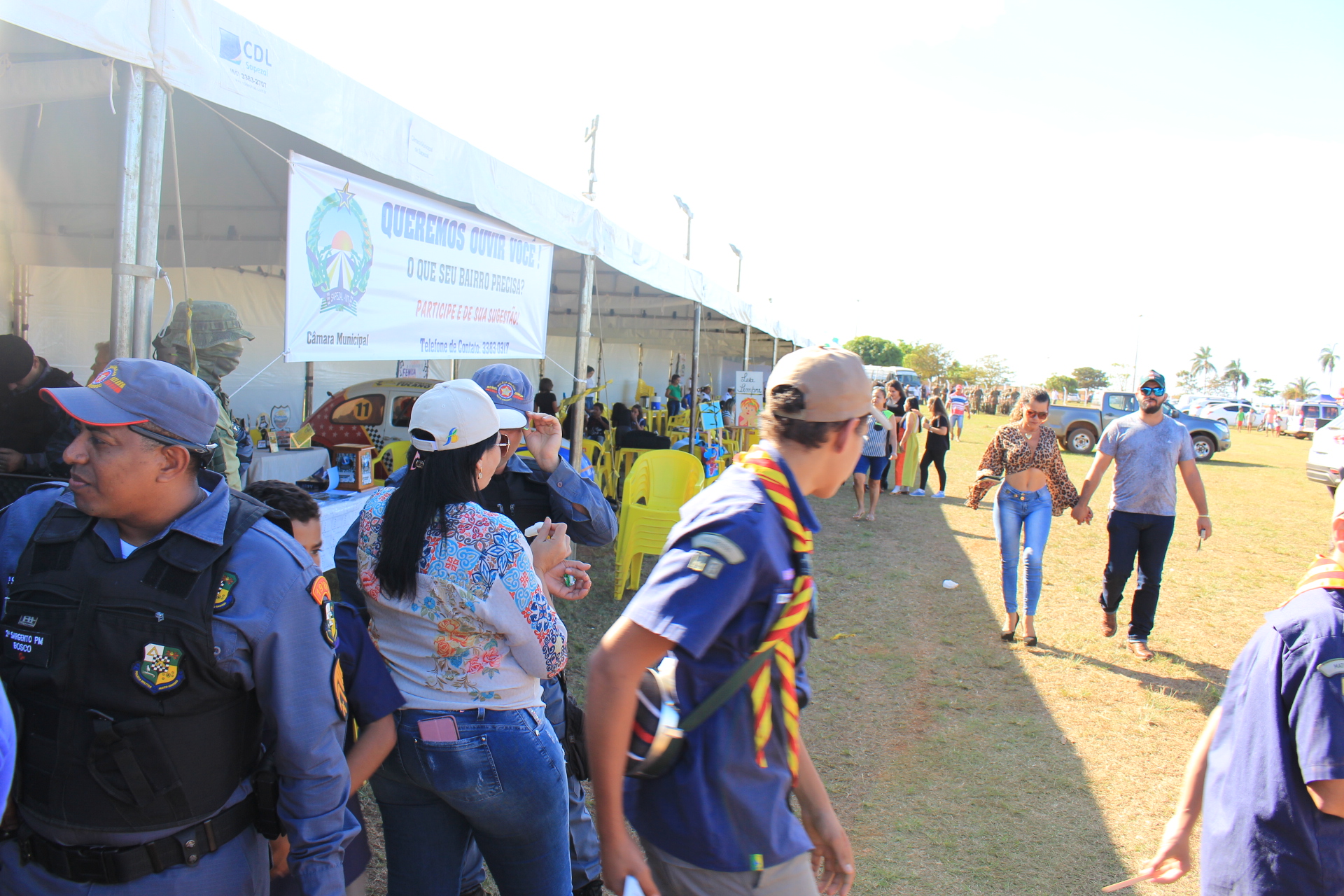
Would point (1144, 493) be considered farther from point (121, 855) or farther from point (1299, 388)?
point (1299, 388)

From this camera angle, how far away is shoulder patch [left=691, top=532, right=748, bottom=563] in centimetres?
123

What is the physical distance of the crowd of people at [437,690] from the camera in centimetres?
130

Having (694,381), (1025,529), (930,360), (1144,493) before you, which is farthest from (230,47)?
(930,360)

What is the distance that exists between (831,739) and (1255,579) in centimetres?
653

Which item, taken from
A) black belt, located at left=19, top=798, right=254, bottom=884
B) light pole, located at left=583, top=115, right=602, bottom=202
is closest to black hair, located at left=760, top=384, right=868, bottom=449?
black belt, located at left=19, top=798, right=254, bottom=884

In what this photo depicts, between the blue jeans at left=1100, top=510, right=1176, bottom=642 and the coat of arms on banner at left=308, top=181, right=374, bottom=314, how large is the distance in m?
5.07

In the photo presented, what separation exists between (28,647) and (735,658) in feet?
4.15

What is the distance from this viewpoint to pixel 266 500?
221 cm

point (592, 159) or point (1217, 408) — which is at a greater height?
point (592, 159)

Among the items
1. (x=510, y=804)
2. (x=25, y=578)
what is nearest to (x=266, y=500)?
(x=25, y=578)

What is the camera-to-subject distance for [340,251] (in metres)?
3.50

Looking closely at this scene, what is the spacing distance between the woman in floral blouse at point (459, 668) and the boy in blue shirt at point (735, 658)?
44cm

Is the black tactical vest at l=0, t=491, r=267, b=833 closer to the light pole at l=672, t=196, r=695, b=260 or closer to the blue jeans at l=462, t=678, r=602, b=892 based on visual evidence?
the blue jeans at l=462, t=678, r=602, b=892

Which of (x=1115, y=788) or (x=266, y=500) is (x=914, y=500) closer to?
(x=1115, y=788)
